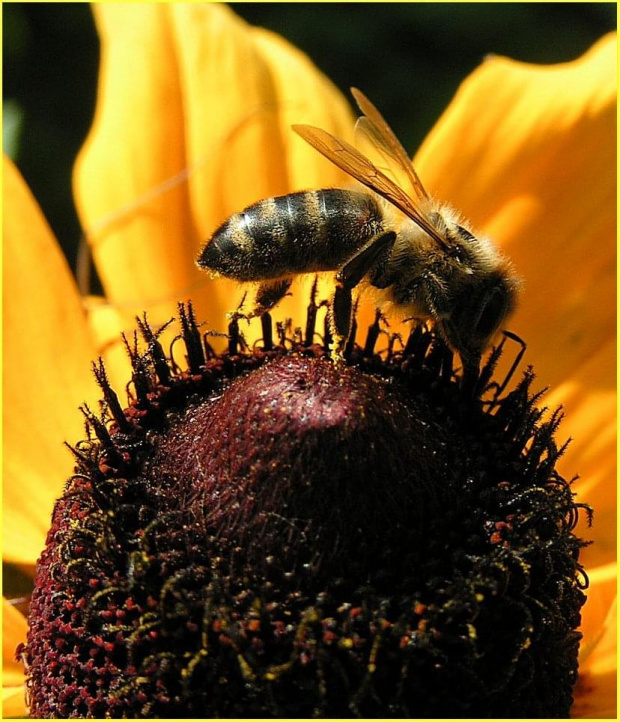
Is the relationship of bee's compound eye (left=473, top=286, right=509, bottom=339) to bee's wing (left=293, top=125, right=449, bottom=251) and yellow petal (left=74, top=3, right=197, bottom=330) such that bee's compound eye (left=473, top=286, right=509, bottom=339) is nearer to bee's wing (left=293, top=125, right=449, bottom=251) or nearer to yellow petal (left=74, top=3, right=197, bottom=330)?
bee's wing (left=293, top=125, right=449, bottom=251)

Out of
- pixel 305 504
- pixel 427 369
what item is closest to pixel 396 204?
pixel 427 369

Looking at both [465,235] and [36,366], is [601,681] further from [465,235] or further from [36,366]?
[36,366]

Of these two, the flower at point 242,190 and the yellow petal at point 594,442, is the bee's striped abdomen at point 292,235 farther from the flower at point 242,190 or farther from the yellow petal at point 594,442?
the yellow petal at point 594,442

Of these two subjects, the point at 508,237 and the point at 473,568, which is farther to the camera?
the point at 508,237

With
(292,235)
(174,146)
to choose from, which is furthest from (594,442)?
(174,146)

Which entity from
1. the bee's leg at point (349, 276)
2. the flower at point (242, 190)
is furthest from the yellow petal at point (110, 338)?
the bee's leg at point (349, 276)

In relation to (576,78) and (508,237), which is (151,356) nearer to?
(508,237)
